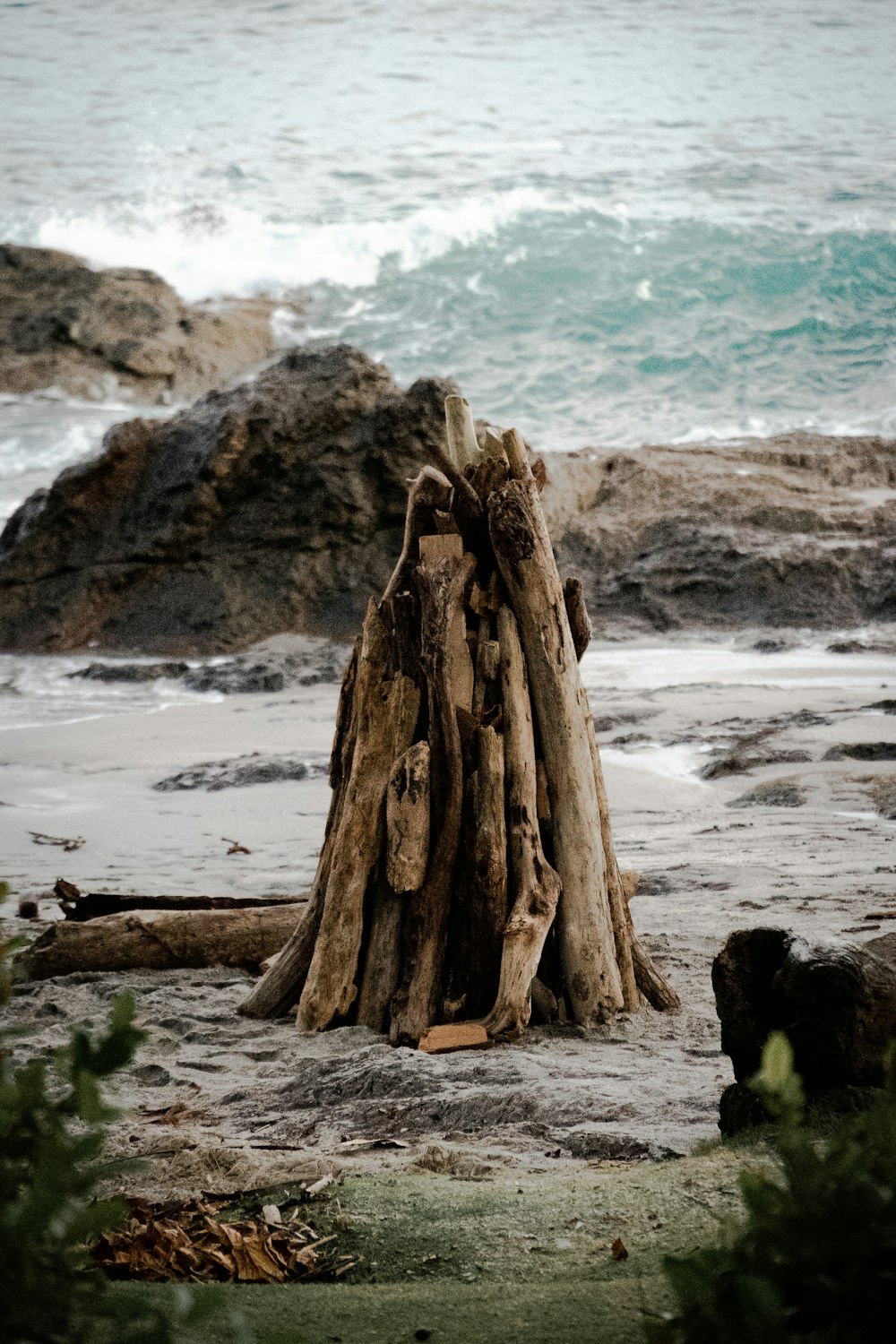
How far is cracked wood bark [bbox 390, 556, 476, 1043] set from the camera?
3.93 meters

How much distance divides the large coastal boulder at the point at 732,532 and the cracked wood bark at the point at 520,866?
27.2 ft

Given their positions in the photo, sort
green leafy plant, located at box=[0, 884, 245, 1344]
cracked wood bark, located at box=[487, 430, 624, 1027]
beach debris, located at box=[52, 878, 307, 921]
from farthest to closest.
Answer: beach debris, located at box=[52, 878, 307, 921]
cracked wood bark, located at box=[487, 430, 624, 1027]
green leafy plant, located at box=[0, 884, 245, 1344]

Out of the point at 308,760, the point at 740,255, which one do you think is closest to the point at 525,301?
the point at 740,255

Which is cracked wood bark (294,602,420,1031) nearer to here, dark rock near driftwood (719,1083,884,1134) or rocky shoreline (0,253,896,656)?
dark rock near driftwood (719,1083,884,1134)

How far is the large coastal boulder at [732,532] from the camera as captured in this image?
12.2 meters

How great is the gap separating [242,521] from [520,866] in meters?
9.47

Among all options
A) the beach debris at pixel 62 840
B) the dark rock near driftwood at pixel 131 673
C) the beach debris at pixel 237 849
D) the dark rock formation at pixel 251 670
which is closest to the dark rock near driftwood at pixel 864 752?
the beach debris at pixel 237 849

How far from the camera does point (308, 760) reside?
8.25 metres

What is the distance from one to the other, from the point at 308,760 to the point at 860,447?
9690 mm

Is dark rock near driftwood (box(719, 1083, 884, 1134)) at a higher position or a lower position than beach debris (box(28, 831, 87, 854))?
higher

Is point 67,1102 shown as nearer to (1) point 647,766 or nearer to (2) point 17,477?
(1) point 647,766

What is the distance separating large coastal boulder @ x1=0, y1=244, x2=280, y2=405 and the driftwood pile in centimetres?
2020

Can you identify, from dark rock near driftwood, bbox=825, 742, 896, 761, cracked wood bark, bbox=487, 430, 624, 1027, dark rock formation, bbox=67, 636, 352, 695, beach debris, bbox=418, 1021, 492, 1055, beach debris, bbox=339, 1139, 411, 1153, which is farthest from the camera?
dark rock formation, bbox=67, 636, 352, 695

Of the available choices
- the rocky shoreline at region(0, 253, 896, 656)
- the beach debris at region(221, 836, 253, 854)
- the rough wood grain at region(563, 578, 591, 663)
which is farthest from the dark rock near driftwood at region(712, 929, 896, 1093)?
the rocky shoreline at region(0, 253, 896, 656)
